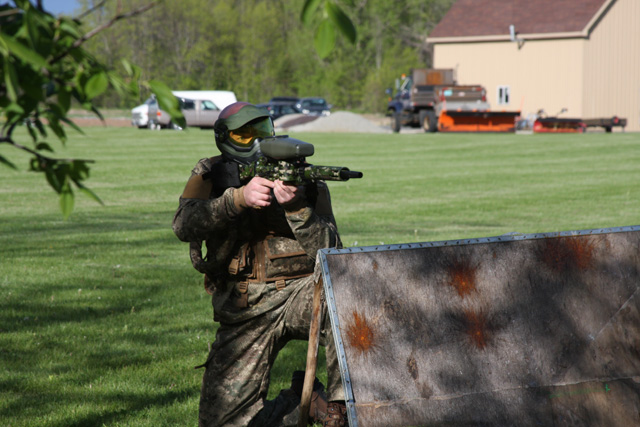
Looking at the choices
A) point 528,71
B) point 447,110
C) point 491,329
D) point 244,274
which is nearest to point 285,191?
point 244,274

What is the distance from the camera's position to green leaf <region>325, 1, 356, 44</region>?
1785mm

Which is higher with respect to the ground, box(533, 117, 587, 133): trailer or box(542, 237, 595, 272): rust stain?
box(542, 237, 595, 272): rust stain

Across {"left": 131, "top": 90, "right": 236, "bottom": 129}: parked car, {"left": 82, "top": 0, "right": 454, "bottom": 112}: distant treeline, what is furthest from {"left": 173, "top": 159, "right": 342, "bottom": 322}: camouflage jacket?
{"left": 82, "top": 0, "right": 454, "bottom": 112}: distant treeline

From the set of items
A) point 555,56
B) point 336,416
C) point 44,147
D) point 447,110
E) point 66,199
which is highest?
point 555,56

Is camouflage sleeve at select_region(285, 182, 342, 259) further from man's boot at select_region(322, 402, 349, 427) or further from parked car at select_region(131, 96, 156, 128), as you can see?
parked car at select_region(131, 96, 156, 128)

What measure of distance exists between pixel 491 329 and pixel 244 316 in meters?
1.37

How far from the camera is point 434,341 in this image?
3463 millimetres

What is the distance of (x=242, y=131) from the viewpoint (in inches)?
170

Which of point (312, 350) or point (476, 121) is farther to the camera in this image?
point (476, 121)

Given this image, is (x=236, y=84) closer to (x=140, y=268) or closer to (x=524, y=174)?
(x=524, y=174)

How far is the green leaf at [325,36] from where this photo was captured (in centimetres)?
181

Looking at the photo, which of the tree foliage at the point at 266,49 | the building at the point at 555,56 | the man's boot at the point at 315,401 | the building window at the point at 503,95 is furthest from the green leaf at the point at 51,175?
the tree foliage at the point at 266,49

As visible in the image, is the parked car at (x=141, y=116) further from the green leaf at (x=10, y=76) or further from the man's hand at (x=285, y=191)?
the green leaf at (x=10, y=76)

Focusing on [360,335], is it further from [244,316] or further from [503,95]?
[503,95]
